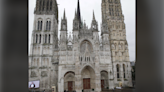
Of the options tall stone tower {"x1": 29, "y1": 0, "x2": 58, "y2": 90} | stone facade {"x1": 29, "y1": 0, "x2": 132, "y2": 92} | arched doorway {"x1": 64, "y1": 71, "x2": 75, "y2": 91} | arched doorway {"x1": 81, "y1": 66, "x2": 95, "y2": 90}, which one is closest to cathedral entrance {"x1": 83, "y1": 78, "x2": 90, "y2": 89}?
arched doorway {"x1": 81, "y1": 66, "x2": 95, "y2": 90}

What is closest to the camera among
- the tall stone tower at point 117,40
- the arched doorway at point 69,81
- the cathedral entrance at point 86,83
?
the arched doorway at point 69,81

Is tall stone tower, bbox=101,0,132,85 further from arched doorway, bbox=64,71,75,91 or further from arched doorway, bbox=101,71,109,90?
arched doorway, bbox=64,71,75,91

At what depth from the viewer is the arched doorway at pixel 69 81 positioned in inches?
1001

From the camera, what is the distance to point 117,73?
96.3 ft

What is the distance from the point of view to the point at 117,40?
101ft

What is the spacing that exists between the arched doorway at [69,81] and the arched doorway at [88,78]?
256 centimetres

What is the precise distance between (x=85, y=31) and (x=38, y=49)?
13685 mm

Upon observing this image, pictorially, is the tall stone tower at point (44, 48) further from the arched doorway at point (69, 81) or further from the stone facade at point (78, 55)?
the arched doorway at point (69, 81)

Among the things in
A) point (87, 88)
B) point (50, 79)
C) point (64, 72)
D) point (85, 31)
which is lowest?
point (87, 88)

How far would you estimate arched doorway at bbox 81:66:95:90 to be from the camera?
84.7 ft

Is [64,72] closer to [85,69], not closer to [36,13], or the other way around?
[85,69]

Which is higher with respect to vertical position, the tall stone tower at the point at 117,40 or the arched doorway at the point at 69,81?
the tall stone tower at the point at 117,40

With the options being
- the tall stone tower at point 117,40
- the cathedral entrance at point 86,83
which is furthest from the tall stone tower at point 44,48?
the tall stone tower at point 117,40
